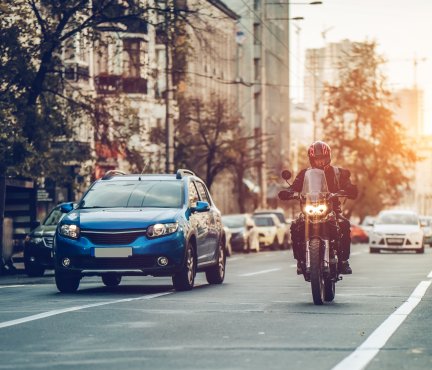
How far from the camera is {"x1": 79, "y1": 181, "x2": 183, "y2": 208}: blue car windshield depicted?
20516mm

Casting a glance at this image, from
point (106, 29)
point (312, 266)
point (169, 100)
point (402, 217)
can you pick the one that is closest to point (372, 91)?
point (402, 217)

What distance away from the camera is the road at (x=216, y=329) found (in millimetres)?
10562

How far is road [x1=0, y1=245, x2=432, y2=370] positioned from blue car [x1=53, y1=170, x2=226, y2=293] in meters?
0.38

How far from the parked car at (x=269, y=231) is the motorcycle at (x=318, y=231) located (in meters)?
43.1

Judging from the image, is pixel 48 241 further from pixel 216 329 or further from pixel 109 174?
pixel 216 329

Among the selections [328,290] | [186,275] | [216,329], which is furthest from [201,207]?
[216,329]

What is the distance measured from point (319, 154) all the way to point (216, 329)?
4191 mm

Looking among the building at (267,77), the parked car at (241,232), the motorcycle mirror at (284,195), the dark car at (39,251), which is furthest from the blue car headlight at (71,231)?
the building at (267,77)

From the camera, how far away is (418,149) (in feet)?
319

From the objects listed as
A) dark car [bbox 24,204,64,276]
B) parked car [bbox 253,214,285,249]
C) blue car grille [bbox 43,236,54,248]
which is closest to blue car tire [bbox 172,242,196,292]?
dark car [bbox 24,204,64,276]

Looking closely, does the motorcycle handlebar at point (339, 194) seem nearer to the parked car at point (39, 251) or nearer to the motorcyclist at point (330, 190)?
the motorcyclist at point (330, 190)

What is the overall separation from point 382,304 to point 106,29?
16.2 m

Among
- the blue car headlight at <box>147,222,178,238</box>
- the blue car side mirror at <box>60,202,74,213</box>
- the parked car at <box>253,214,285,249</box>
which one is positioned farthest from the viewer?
the parked car at <box>253,214,285,249</box>

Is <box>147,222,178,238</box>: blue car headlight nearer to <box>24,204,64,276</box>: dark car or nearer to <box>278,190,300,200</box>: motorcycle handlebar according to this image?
<box>278,190,300,200</box>: motorcycle handlebar
